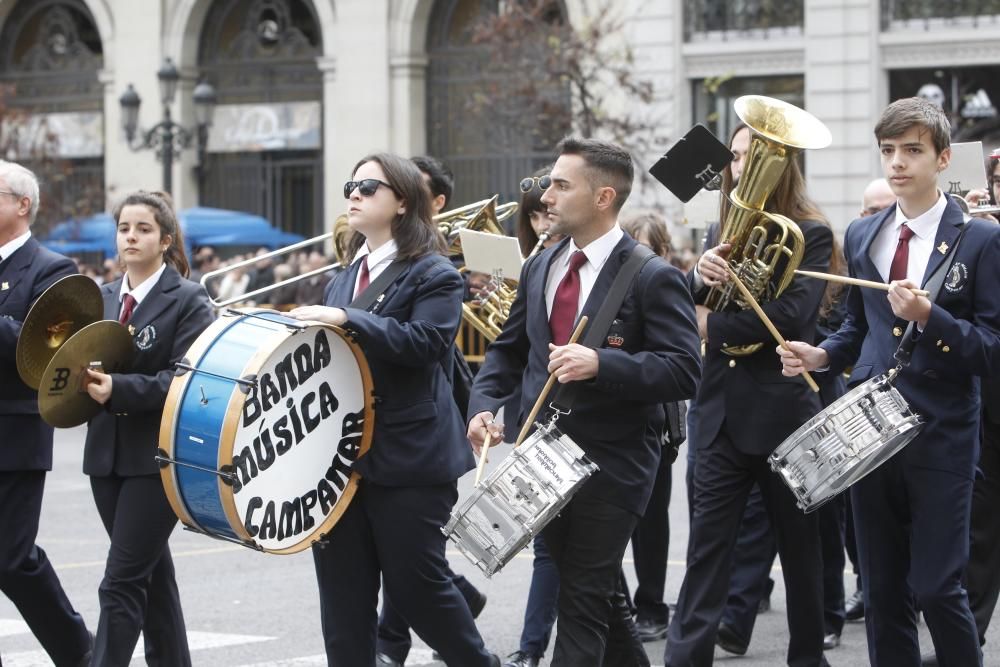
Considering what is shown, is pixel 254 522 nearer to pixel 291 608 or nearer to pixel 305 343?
pixel 305 343

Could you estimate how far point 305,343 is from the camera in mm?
5930

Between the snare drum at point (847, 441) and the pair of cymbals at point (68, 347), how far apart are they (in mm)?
2568

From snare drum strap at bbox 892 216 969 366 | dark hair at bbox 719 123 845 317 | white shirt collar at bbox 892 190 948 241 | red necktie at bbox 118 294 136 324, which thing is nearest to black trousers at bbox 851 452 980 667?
snare drum strap at bbox 892 216 969 366

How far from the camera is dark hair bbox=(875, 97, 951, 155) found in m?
5.99

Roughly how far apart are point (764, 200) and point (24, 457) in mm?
3063

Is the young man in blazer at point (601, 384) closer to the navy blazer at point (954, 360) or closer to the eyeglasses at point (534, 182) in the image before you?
the eyeglasses at point (534, 182)

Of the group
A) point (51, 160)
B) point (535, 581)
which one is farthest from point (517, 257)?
point (51, 160)

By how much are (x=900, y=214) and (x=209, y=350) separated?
247cm

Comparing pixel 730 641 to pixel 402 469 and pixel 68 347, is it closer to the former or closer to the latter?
pixel 402 469

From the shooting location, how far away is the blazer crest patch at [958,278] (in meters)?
5.96

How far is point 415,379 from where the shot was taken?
251 inches

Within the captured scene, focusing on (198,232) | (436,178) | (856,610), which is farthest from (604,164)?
(198,232)

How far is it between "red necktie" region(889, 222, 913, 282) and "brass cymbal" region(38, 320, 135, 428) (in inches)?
115

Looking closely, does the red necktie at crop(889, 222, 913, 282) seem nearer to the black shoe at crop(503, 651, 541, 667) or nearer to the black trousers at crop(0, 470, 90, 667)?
the black shoe at crop(503, 651, 541, 667)
